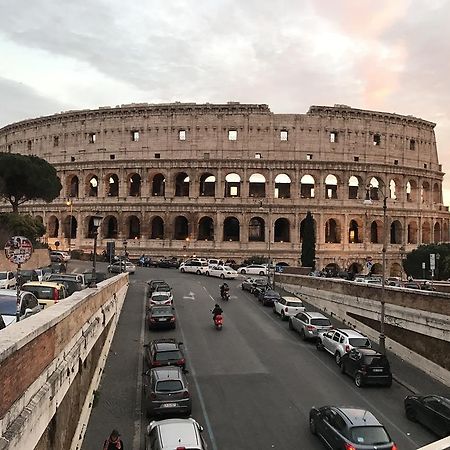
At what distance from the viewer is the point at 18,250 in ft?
44.7

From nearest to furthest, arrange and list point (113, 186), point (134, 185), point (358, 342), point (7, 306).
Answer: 1. point (7, 306)
2. point (358, 342)
3. point (134, 185)
4. point (113, 186)

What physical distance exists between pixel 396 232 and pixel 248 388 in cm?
6110

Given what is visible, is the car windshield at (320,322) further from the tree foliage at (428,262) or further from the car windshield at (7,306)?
the tree foliage at (428,262)

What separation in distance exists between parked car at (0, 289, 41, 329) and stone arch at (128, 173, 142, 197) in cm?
5984

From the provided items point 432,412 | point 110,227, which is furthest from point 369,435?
point 110,227

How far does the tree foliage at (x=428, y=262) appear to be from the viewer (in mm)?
54894

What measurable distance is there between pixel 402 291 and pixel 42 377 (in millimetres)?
21134

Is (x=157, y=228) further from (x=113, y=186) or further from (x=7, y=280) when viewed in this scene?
(x=7, y=280)

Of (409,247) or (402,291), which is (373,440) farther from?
(409,247)

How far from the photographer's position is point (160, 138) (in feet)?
237

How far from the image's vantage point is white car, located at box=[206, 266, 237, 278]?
52.7m

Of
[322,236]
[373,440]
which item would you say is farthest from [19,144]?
[373,440]

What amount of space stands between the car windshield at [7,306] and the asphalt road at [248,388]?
4.47m

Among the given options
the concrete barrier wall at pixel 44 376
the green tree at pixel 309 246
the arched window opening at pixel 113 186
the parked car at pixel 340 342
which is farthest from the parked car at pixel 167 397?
the arched window opening at pixel 113 186
